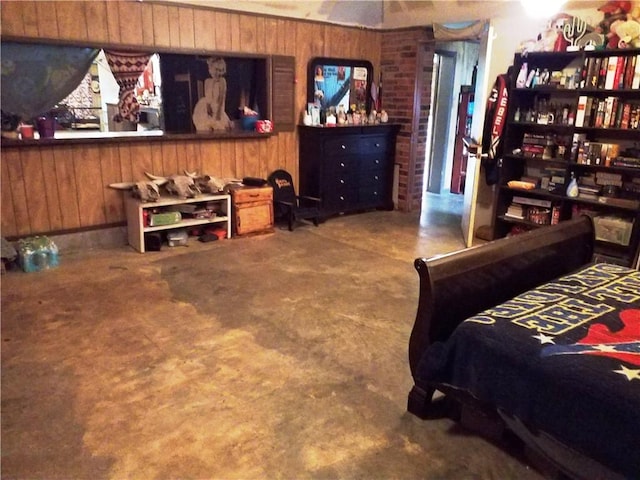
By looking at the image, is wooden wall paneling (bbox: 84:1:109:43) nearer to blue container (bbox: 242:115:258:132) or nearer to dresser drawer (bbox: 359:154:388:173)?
blue container (bbox: 242:115:258:132)

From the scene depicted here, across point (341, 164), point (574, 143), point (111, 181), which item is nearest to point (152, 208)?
point (111, 181)

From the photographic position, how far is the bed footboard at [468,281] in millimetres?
2248

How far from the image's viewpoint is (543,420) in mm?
1835

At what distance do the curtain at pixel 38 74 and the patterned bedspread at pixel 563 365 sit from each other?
151 inches

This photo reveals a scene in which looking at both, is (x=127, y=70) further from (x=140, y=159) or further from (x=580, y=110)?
(x=580, y=110)

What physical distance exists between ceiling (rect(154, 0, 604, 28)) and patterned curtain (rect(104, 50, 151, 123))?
1.94 ft

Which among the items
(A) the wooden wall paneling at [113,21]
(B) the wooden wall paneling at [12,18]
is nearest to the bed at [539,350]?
(A) the wooden wall paneling at [113,21]

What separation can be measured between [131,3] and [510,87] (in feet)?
11.3

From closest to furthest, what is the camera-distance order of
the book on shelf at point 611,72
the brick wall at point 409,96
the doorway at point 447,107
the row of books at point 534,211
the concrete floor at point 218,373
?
the concrete floor at point 218,373
the book on shelf at point 611,72
the row of books at point 534,211
the brick wall at point 409,96
the doorway at point 447,107

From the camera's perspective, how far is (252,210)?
5234 mm

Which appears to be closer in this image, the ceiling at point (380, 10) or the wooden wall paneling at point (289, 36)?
the ceiling at point (380, 10)

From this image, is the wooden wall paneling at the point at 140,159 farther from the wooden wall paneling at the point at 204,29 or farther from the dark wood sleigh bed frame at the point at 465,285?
the dark wood sleigh bed frame at the point at 465,285

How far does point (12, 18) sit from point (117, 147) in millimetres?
1256

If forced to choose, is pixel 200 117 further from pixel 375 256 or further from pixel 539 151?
pixel 539 151
